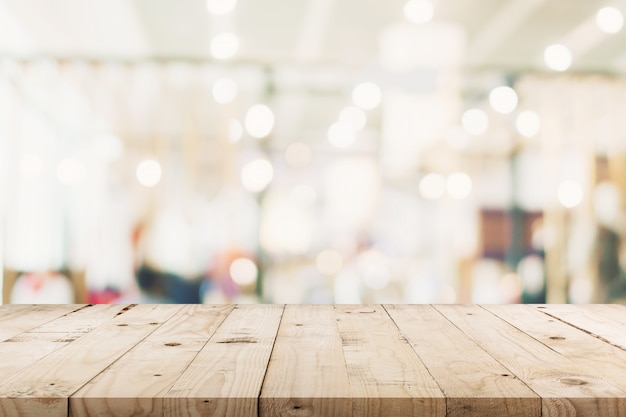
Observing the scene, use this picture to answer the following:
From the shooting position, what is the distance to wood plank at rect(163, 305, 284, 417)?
750mm

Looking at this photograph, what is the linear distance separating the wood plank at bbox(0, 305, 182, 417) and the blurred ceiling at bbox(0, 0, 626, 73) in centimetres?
212

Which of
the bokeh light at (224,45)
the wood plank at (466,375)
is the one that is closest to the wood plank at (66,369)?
the wood plank at (466,375)

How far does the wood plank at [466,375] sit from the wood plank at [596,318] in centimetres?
27

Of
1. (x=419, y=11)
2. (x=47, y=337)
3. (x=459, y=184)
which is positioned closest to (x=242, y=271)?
(x=459, y=184)

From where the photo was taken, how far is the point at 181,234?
10.2 feet

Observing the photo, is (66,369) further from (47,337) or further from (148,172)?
(148,172)

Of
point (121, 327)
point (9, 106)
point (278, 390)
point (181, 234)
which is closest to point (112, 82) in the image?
point (9, 106)

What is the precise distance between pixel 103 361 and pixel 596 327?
37.8 inches

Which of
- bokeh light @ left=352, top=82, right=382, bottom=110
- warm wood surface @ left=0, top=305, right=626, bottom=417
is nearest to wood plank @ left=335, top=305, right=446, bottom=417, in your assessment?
warm wood surface @ left=0, top=305, right=626, bottom=417

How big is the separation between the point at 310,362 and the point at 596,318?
78cm

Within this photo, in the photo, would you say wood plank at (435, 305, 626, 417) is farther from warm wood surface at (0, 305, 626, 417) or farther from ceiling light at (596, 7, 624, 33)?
ceiling light at (596, 7, 624, 33)

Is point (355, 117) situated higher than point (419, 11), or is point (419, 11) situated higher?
point (419, 11)

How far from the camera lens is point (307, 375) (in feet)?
2.81

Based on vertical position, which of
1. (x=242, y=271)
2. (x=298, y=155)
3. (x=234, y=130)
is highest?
(x=234, y=130)
